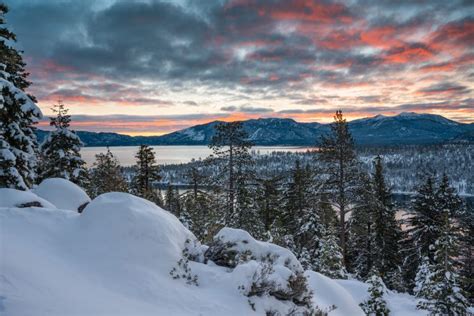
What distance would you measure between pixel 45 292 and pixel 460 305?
1574 centimetres

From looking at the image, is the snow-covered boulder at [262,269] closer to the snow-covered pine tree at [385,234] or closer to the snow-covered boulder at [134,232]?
the snow-covered boulder at [134,232]

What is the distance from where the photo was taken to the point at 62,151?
2341cm

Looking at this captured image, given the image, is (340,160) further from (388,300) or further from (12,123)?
(12,123)

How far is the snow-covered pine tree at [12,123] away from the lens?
1237cm

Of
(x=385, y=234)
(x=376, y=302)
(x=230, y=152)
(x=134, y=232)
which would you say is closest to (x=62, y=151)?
(x=230, y=152)

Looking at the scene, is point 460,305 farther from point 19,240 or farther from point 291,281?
point 19,240

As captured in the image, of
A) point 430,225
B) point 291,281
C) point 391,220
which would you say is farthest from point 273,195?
point 291,281

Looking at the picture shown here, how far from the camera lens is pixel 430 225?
24406 millimetres

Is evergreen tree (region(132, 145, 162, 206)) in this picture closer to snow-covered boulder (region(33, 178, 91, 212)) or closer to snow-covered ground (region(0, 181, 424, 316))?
snow-covered boulder (region(33, 178, 91, 212))

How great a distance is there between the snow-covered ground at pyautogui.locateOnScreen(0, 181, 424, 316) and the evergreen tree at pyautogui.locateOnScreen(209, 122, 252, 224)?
50.4 feet

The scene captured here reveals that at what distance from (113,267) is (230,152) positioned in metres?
19.0

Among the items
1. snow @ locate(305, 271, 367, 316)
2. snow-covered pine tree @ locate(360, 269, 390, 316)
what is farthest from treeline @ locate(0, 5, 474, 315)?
snow @ locate(305, 271, 367, 316)

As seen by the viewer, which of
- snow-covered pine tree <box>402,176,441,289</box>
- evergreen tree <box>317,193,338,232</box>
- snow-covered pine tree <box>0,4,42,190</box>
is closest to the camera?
snow-covered pine tree <box>0,4,42,190</box>

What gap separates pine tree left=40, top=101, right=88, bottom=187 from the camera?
76.7 feet
